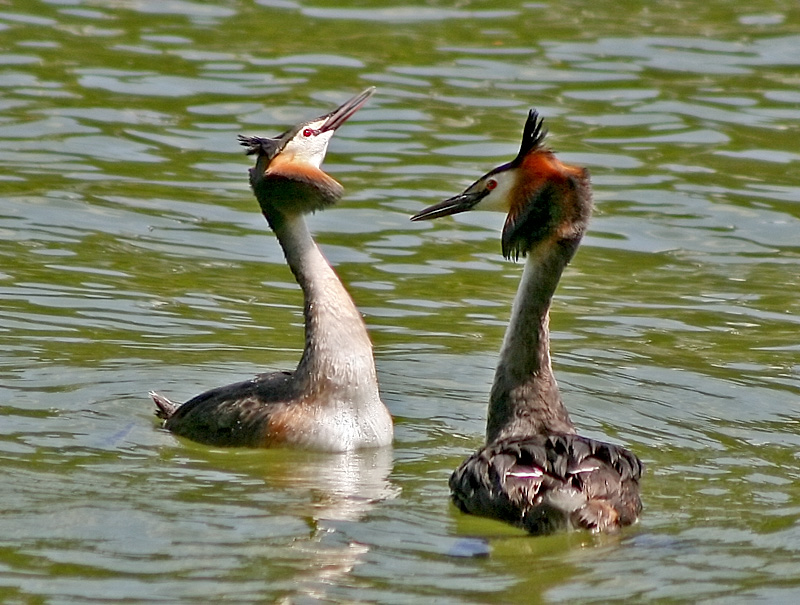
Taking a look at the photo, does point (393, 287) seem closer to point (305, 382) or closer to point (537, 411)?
point (305, 382)

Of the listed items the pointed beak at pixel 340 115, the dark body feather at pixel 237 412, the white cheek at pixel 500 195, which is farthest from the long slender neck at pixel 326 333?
the white cheek at pixel 500 195

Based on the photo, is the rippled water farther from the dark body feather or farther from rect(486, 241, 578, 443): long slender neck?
rect(486, 241, 578, 443): long slender neck

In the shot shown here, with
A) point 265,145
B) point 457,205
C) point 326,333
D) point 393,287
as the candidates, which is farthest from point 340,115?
point 393,287

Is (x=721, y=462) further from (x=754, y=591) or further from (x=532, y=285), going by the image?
(x=754, y=591)

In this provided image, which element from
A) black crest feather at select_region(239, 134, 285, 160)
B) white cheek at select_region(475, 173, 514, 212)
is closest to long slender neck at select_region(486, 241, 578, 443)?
white cheek at select_region(475, 173, 514, 212)

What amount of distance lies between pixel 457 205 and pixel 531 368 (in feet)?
3.86

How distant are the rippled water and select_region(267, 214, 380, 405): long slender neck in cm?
42

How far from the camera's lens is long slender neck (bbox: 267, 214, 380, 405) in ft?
29.6

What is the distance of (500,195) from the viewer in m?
8.87

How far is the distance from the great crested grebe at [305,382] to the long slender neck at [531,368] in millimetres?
827

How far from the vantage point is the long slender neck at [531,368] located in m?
8.43

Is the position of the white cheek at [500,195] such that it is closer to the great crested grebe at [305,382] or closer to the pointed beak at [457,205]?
the pointed beak at [457,205]

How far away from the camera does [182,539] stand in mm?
A: 7207

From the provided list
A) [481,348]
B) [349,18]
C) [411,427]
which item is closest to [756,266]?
[481,348]
